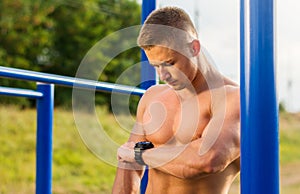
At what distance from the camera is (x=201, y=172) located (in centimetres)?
122

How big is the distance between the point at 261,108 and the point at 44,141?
1126mm

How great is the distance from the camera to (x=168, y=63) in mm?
1272

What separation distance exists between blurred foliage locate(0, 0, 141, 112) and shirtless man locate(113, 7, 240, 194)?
8.98 m

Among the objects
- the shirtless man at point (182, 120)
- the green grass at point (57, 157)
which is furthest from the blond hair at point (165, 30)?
the green grass at point (57, 157)

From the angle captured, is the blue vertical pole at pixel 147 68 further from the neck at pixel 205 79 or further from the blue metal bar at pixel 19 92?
the neck at pixel 205 79

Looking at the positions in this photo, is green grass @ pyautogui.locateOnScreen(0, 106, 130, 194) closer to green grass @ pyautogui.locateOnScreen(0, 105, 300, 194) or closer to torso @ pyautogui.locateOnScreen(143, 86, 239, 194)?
green grass @ pyautogui.locateOnScreen(0, 105, 300, 194)

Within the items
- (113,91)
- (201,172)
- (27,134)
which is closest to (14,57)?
(27,134)

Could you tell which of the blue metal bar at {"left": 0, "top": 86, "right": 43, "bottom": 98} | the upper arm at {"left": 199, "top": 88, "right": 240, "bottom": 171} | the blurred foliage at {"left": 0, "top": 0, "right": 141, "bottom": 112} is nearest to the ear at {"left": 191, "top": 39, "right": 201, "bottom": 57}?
the upper arm at {"left": 199, "top": 88, "right": 240, "bottom": 171}

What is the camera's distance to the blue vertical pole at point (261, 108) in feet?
2.72

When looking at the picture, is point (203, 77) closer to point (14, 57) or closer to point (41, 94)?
point (41, 94)

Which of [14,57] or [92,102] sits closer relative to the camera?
[92,102]

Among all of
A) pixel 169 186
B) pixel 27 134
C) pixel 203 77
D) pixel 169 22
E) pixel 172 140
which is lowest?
pixel 27 134

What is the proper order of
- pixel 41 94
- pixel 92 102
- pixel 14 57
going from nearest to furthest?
pixel 92 102, pixel 41 94, pixel 14 57

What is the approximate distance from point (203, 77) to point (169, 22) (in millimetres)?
197
